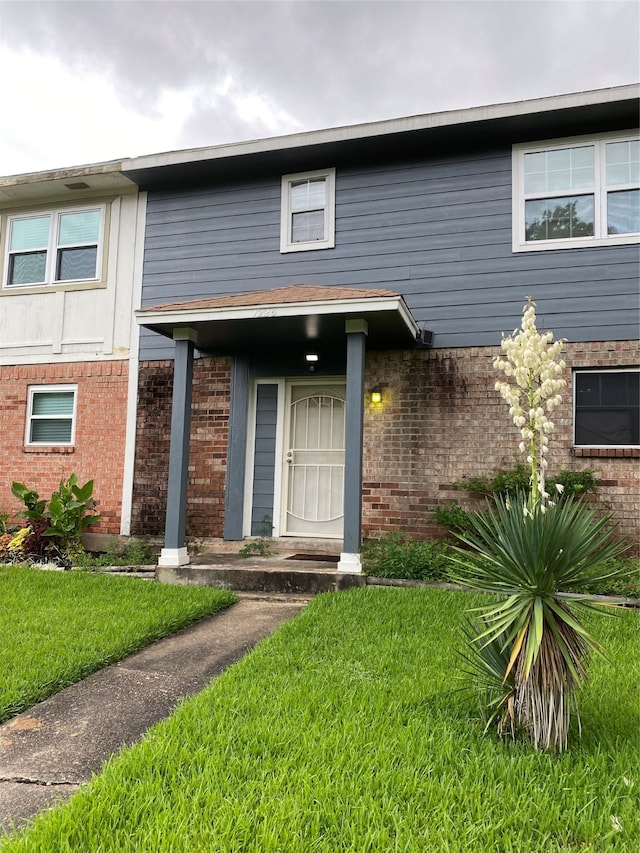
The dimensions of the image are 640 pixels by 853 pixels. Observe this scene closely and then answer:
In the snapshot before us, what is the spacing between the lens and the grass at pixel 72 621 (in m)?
3.65

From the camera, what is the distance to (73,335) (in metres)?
9.09

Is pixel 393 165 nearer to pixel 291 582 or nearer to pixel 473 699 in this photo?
pixel 291 582

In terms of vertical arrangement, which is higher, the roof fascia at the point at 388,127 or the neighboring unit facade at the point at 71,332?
the roof fascia at the point at 388,127

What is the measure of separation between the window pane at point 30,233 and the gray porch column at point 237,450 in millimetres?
4112

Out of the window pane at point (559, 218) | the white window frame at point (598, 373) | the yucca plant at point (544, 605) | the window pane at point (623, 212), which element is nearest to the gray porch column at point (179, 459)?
the window pane at point (559, 218)

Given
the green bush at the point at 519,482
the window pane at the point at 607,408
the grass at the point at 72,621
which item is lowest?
the grass at the point at 72,621

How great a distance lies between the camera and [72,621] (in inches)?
188

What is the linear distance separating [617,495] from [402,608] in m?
3.24

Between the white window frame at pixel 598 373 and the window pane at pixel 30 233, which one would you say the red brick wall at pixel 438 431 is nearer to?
the white window frame at pixel 598 373

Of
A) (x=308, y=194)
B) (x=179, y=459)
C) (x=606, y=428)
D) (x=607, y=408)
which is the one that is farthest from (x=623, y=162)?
(x=179, y=459)

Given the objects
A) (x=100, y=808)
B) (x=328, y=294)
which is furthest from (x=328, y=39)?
(x=100, y=808)

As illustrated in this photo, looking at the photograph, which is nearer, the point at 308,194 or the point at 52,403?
the point at 308,194

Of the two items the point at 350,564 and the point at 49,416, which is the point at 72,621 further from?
the point at 49,416

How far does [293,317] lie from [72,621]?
3.81 meters
